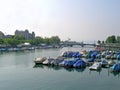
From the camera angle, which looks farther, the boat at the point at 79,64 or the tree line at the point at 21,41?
the tree line at the point at 21,41

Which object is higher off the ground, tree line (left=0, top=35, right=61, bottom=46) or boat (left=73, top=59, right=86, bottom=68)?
tree line (left=0, top=35, right=61, bottom=46)

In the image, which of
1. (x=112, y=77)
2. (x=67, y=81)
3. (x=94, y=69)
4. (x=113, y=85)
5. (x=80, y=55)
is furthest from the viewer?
(x=80, y=55)

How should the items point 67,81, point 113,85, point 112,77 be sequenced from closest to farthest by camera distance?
point 113,85 → point 67,81 → point 112,77

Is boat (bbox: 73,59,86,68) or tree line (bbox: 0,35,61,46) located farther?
tree line (bbox: 0,35,61,46)

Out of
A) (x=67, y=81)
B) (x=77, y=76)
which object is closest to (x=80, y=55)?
(x=77, y=76)

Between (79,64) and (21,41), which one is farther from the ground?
(21,41)

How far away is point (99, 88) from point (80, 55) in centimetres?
3731

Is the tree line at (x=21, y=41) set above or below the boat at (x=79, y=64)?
above

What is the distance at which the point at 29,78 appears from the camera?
3297 centimetres

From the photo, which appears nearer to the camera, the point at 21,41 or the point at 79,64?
the point at 79,64

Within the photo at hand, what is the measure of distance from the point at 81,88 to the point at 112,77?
27.0ft

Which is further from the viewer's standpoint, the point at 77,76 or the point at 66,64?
the point at 66,64

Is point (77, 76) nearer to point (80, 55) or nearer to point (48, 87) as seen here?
point (48, 87)

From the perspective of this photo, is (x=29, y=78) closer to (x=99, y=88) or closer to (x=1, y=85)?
(x=1, y=85)
